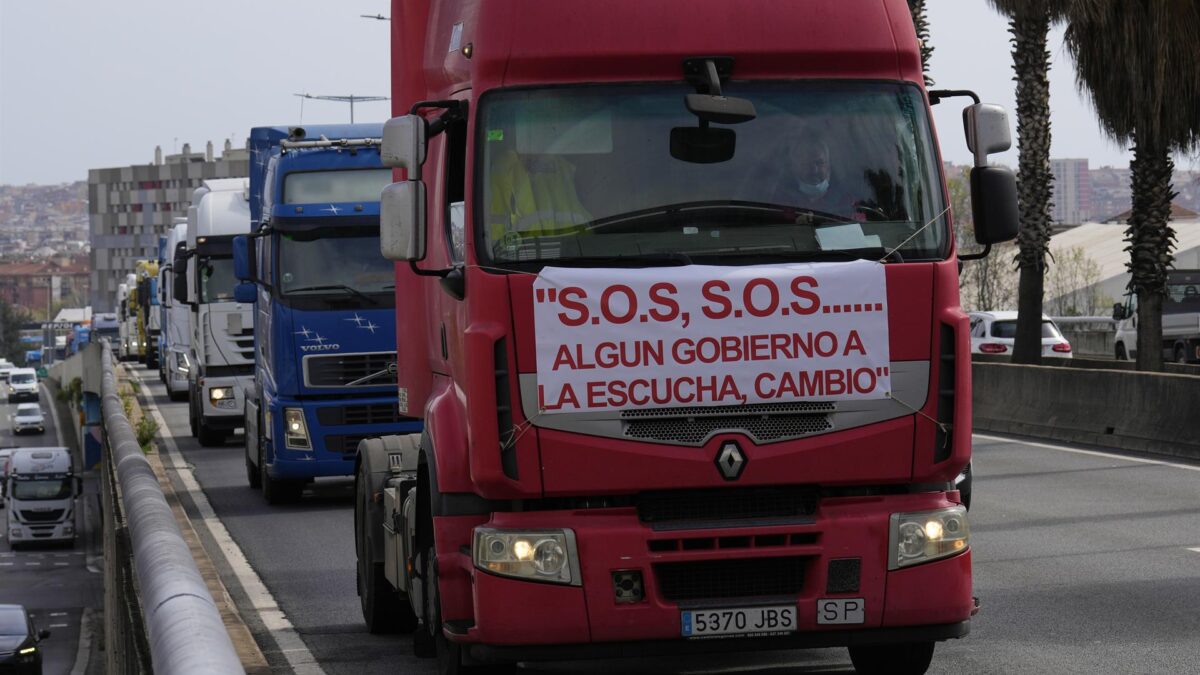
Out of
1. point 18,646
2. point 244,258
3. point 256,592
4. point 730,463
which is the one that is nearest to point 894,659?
point 730,463

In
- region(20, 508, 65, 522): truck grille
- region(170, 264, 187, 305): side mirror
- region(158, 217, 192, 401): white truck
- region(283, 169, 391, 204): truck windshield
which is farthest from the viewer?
region(20, 508, 65, 522): truck grille

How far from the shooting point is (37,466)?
7600cm

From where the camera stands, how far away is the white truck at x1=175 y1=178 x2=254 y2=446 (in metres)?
28.0

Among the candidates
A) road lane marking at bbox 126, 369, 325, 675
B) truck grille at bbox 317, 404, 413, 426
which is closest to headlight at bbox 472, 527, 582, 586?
road lane marking at bbox 126, 369, 325, 675

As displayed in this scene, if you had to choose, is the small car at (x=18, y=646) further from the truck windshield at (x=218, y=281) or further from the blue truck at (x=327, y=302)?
the blue truck at (x=327, y=302)

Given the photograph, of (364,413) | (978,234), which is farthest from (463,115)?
(364,413)

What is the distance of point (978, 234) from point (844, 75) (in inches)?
34.9

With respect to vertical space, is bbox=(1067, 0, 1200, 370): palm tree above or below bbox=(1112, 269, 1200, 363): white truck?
above

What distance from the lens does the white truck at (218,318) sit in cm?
2802

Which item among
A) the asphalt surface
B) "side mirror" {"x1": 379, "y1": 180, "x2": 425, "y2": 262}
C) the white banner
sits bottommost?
the asphalt surface

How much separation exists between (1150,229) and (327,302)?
14.1m

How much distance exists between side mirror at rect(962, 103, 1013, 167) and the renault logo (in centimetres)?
165

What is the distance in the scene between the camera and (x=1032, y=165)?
29609 mm

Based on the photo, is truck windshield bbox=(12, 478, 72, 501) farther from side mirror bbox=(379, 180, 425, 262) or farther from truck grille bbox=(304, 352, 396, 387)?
side mirror bbox=(379, 180, 425, 262)
